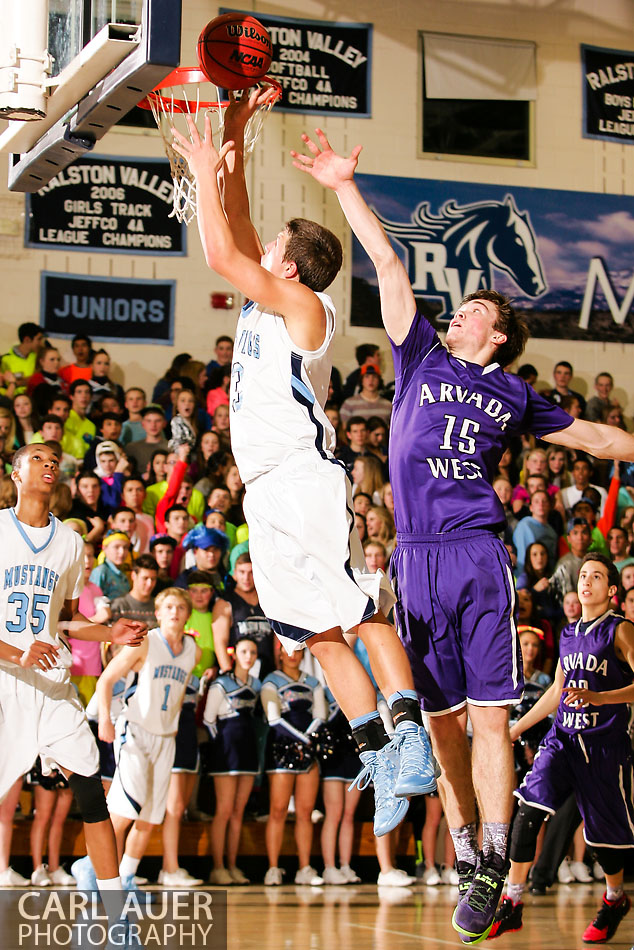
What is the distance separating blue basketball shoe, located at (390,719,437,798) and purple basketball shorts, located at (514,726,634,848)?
3564 mm

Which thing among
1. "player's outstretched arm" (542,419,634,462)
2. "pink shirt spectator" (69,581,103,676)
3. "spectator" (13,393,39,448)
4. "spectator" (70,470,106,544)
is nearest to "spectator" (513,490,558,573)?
"spectator" (70,470,106,544)

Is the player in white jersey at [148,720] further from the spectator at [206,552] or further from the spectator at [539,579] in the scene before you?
the spectator at [539,579]

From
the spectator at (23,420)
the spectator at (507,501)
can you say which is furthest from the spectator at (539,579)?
the spectator at (23,420)

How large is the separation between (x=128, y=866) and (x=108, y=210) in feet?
31.2

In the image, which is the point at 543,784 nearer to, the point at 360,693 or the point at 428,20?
the point at 360,693

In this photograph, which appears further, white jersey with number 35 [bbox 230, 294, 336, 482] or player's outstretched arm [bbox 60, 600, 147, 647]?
player's outstretched arm [bbox 60, 600, 147, 647]

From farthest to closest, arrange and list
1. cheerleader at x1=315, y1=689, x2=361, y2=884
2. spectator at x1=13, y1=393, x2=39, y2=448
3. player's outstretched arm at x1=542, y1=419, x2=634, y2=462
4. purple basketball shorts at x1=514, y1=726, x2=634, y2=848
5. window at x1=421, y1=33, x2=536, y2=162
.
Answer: window at x1=421, y1=33, x2=536, y2=162 < spectator at x1=13, y1=393, x2=39, y2=448 < cheerleader at x1=315, y1=689, x2=361, y2=884 < purple basketball shorts at x1=514, y1=726, x2=634, y2=848 < player's outstretched arm at x1=542, y1=419, x2=634, y2=462

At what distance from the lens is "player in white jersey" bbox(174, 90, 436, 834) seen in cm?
443

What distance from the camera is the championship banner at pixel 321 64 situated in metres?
15.7

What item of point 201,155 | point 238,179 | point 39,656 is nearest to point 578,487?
point 39,656

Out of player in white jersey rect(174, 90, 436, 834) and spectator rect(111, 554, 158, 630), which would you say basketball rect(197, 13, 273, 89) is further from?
spectator rect(111, 554, 158, 630)

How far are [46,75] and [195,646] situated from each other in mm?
4924

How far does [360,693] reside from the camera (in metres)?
4.48

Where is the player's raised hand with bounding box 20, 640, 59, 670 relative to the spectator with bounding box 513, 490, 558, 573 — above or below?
below
